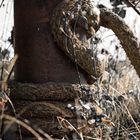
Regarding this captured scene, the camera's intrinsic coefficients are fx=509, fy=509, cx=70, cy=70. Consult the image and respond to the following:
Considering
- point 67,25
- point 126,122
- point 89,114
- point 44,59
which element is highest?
point 67,25

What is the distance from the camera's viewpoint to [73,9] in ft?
8.05

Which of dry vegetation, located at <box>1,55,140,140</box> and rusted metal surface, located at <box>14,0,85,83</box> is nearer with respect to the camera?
dry vegetation, located at <box>1,55,140,140</box>

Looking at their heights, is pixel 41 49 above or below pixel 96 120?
above

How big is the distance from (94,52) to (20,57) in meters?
0.37

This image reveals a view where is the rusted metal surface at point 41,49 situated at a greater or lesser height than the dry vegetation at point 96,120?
greater

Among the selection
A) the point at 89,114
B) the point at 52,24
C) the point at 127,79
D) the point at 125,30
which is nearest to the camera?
the point at 89,114

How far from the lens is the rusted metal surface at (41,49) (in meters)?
2.42

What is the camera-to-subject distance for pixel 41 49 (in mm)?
2422

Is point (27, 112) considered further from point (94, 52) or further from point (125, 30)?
point (125, 30)

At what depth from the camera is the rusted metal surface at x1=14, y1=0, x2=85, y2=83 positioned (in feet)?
7.95

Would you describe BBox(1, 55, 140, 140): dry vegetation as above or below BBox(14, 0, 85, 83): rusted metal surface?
below

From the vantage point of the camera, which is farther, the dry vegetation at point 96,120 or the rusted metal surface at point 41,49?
the rusted metal surface at point 41,49

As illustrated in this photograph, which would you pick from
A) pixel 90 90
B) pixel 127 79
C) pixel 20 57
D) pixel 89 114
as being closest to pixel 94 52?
pixel 90 90

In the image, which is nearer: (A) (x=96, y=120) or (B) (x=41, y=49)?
(A) (x=96, y=120)
